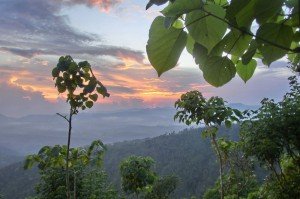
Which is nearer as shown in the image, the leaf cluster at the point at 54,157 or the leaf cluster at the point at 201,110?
the leaf cluster at the point at 54,157

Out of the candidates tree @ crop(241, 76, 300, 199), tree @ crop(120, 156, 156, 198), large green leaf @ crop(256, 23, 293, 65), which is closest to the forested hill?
tree @ crop(120, 156, 156, 198)

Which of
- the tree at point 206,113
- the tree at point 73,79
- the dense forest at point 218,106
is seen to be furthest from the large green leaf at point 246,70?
the tree at point 206,113

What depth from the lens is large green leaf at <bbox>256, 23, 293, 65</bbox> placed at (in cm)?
45

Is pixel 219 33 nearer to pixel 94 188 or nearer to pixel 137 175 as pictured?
pixel 137 175

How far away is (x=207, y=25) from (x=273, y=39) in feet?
0.31

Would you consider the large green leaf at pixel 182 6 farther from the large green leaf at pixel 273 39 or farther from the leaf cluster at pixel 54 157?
the leaf cluster at pixel 54 157

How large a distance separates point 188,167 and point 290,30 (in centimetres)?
10712

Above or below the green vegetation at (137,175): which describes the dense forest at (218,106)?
above

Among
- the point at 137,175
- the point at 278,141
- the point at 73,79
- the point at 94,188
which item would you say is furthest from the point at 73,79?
the point at 94,188

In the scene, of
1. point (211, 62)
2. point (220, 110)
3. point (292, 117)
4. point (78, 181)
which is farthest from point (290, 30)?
point (78, 181)

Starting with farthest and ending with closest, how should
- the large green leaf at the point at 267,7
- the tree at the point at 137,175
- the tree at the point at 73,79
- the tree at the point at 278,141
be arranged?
the tree at the point at 137,175, the tree at the point at 278,141, the tree at the point at 73,79, the large green leaf at the point at 267,7

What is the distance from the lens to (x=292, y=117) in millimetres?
10156

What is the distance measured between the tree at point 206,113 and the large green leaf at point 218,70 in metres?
6.97

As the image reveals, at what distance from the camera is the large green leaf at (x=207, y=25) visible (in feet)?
1.43
